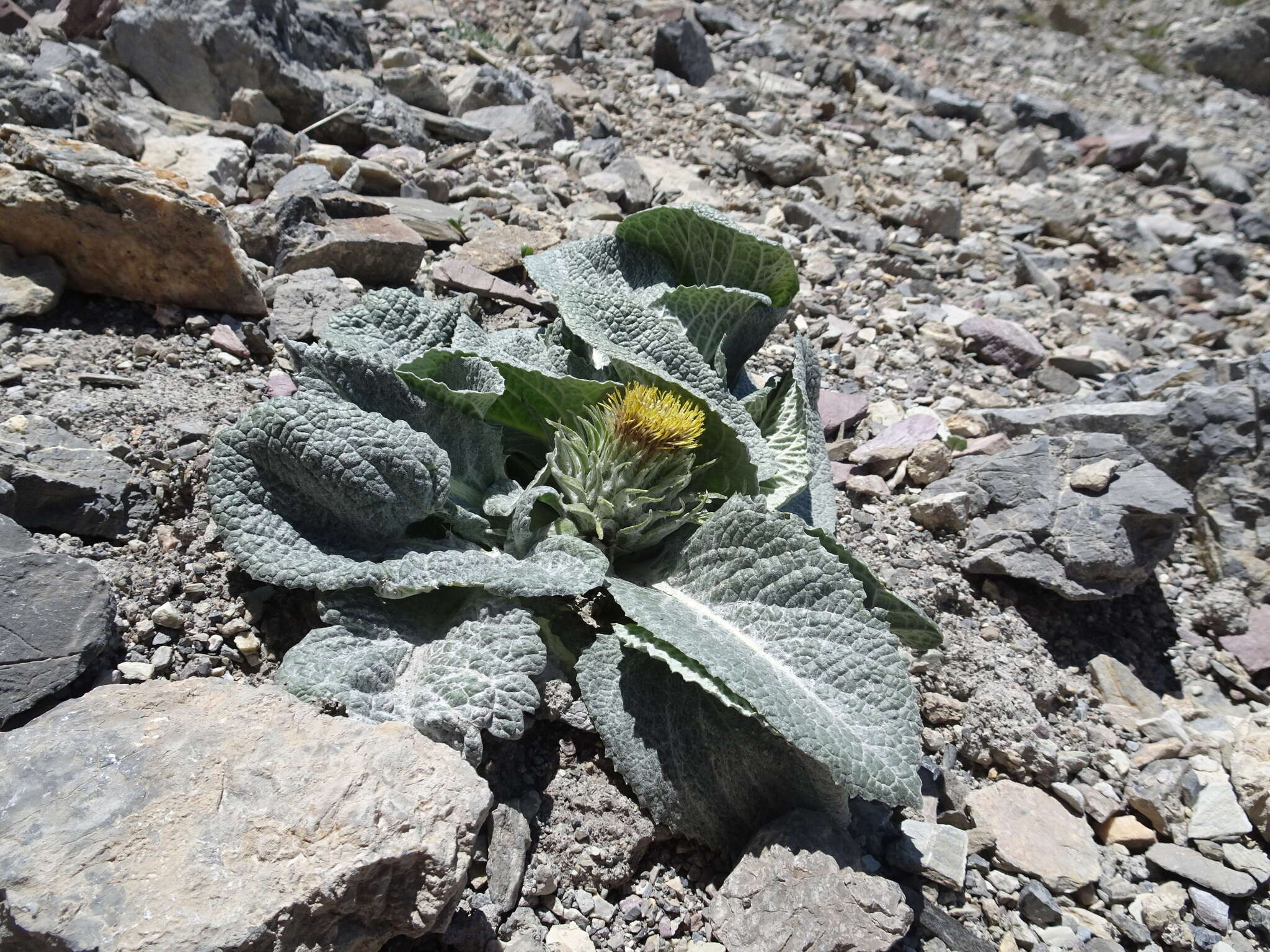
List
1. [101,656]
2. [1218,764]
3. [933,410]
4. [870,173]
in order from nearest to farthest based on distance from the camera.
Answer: [101,656]
[1218,764]
[933,410]
[870,173]

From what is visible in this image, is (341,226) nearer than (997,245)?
Yes

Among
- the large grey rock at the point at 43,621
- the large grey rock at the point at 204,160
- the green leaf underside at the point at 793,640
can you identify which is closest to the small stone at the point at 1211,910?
the green leaf underside at the point at 793,640

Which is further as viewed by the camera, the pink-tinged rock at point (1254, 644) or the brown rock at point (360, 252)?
the brown rock at point (360, 252)

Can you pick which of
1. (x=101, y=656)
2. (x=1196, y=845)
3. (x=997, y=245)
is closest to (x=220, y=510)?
(x=101, y=656)

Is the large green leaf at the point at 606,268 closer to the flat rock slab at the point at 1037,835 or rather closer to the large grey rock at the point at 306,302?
the large grey rock at the point at 306,302

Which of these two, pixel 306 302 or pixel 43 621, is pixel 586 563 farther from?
pixel 306 302

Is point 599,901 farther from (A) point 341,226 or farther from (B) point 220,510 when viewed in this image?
(A) point 341,226

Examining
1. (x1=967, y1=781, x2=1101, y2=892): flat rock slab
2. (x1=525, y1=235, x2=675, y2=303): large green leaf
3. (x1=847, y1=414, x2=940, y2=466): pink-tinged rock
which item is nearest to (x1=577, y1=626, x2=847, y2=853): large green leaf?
(x1=967, y1=781, x2=1101, y2=892): flat rock slab

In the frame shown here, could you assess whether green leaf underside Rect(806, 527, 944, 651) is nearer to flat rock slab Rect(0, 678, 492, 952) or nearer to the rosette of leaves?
the rosette of leaves
